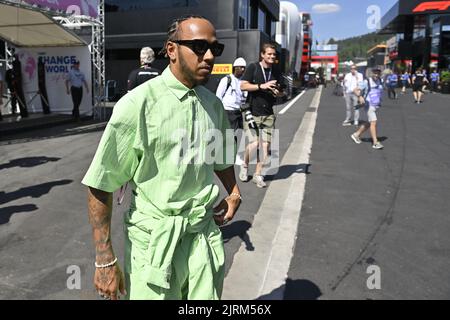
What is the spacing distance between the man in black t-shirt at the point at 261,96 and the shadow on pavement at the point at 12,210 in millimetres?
2937

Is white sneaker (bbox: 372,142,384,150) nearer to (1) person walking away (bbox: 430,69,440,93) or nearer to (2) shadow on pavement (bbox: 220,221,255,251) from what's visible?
(2) shadow on pavement (bbox: 220,221,255,251)

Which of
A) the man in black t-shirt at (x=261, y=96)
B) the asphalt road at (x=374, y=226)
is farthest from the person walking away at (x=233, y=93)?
the asphalt road at (x=374, y=226)

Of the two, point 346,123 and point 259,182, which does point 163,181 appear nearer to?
point 259,182

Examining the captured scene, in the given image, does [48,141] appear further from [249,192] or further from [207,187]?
[207,187]

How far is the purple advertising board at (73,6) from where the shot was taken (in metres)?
9.74

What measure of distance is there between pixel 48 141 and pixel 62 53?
4974mm

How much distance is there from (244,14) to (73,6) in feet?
46.2

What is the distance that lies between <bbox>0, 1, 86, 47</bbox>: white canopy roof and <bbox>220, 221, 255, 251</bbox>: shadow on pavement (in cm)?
883

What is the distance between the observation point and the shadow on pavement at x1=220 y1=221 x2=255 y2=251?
3.98m

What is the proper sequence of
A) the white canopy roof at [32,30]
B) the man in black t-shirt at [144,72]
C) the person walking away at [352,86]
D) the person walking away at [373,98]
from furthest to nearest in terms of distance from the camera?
the person walking away at [352,86] → the white canopy roof at [32,30] → the person walking away at [373,98] → the man in black t-shirt at [144,72]

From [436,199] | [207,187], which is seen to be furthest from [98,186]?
[436,199]

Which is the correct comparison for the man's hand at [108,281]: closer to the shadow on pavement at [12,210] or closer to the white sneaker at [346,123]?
the shadow on pavement at [12,210]

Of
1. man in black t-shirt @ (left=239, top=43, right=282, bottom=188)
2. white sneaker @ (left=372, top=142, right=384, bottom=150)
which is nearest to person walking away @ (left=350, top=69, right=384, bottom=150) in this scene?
white sneaker @ (left=372, top=142, right=384, bottom=150)

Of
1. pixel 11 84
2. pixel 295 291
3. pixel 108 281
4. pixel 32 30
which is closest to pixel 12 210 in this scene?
pixel 295 291
